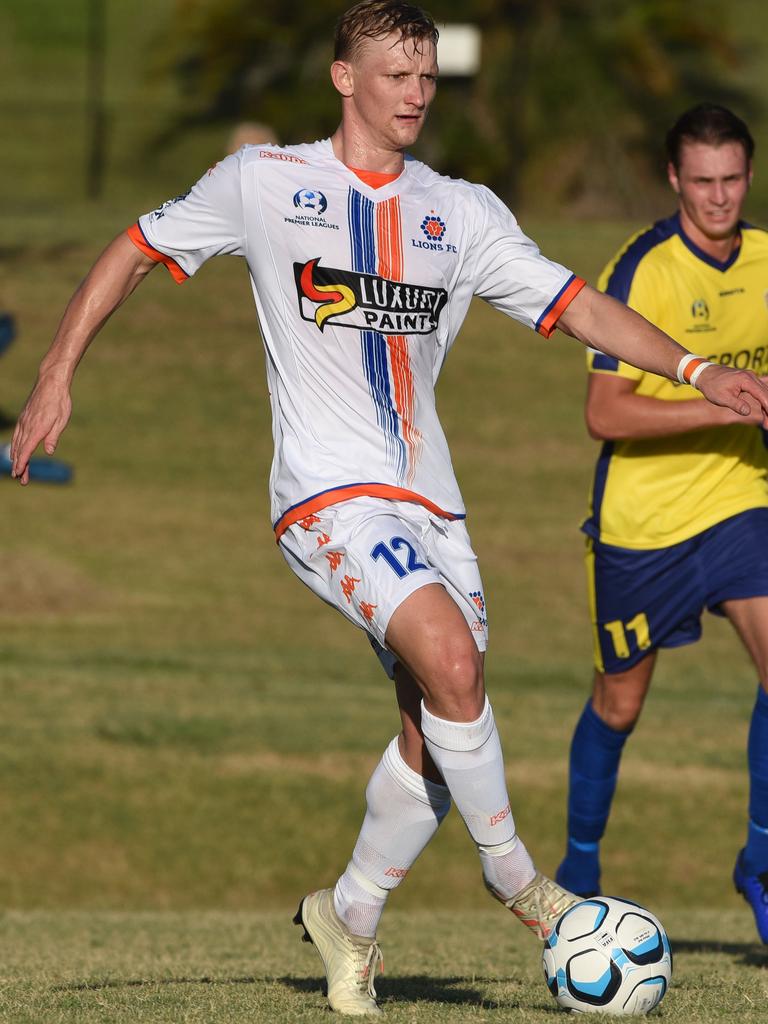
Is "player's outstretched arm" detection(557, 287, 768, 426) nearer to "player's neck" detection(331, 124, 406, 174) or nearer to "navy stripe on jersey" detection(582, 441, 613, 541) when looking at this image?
"player's neck" detection(331, 124, 406, 174)

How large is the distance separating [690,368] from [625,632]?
2.27 m

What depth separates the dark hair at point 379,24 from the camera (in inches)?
202

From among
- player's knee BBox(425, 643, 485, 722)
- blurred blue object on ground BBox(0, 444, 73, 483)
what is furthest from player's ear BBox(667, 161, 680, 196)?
blurred blue object on ground BBox(0, 444, 73, 483)

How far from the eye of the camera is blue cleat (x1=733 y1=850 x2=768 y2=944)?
6469 mm

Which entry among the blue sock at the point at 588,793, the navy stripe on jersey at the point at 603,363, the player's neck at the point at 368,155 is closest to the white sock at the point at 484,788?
the player's neck at the point at 368,155

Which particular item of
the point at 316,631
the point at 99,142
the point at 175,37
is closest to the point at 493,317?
the point at 316,631

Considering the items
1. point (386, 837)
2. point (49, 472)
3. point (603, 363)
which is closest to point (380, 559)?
point (386, 837)

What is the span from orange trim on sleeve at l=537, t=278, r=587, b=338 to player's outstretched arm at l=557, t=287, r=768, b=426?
1 centimetres

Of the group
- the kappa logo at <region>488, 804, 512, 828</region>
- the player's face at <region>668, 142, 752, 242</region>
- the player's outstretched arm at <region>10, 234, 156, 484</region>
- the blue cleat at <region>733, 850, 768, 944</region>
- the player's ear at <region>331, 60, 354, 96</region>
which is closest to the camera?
the player's outstretched arm at <region>10, 234, 156, 484</region>

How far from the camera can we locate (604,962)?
4883mm

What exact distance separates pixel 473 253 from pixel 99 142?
129 ft

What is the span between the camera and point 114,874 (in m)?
10.9

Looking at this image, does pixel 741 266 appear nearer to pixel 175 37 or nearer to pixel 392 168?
pixel 392 168

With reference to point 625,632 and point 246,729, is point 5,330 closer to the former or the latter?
point 246,729
